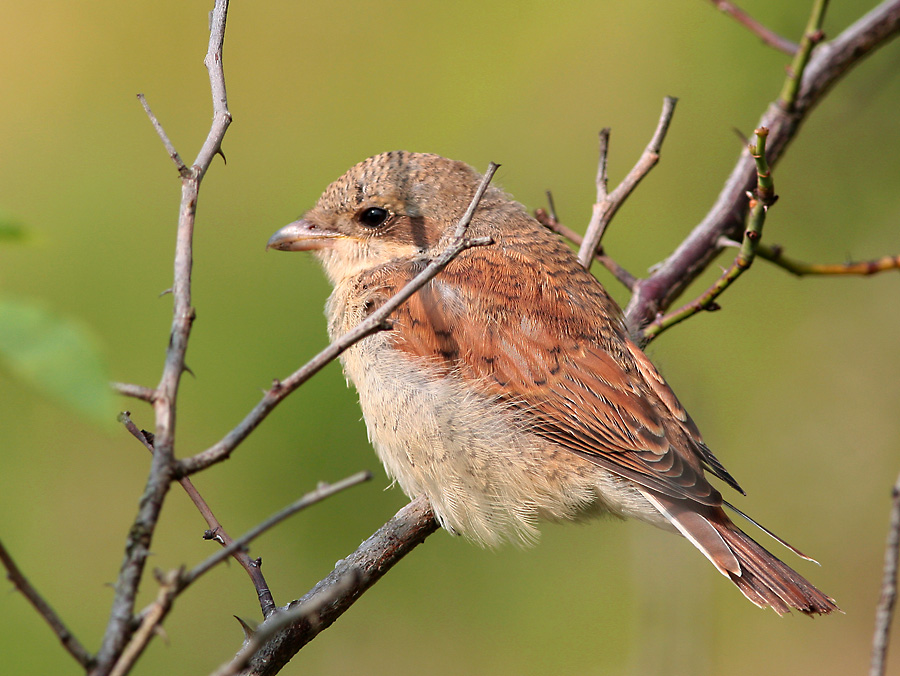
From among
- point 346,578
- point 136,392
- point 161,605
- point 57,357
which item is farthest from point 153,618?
point 346,578

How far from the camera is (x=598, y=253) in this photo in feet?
11.8

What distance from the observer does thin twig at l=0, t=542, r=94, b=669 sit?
1156 millimetres

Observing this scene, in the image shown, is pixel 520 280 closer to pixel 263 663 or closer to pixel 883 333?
pixel 263 663

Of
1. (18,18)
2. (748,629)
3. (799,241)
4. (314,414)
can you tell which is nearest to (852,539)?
(748,629)

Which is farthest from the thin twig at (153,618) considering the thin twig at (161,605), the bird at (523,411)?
the bird at (523,411)

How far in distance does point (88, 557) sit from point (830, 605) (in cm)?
352

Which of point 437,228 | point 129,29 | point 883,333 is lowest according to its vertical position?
point 883,333

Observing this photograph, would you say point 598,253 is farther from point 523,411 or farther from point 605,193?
point 523,411

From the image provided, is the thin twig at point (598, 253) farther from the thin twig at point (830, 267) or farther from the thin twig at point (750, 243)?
the thin twig at point (830, 267)

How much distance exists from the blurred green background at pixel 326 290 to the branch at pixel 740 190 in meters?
0.17

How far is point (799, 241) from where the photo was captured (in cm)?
575

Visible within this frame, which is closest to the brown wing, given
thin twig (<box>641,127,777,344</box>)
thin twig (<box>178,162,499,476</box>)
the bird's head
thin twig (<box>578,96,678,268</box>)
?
thin twig (<box>641,127,777,344</box>)

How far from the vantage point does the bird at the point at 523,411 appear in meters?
2.88

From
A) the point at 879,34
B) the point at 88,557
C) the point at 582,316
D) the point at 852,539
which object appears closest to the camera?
the point at 582,316
